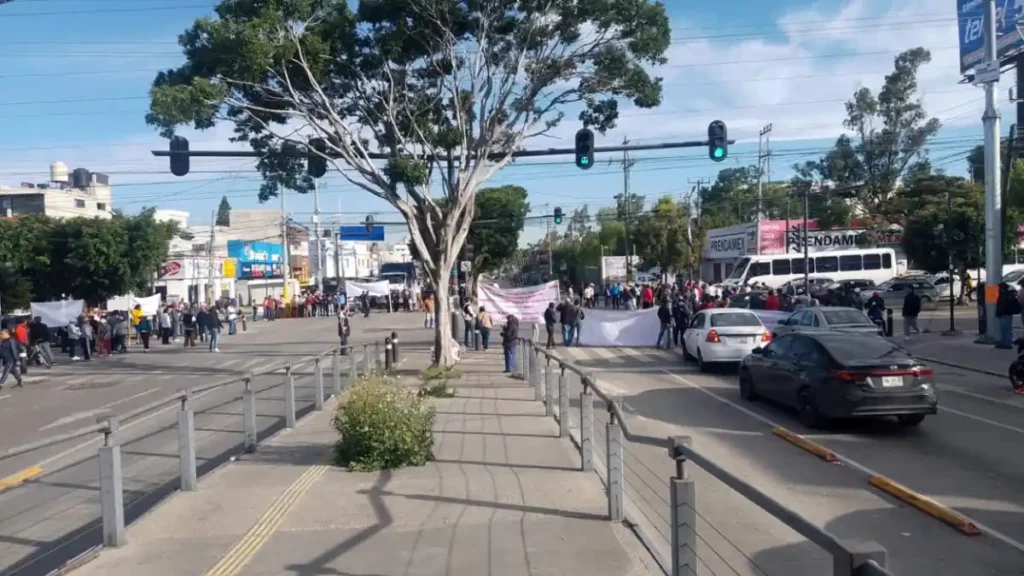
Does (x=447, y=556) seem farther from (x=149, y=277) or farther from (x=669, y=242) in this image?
(x=669, y=242)

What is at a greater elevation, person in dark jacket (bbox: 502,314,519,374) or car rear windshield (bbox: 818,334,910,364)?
car rear windshield (bbox: 818,334,910,364)

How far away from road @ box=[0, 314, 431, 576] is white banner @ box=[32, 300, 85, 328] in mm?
4020

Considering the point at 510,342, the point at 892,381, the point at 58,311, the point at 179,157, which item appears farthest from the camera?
the point at 58,311

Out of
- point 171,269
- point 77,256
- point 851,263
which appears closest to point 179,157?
point 77,256

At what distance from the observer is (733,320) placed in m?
22.8

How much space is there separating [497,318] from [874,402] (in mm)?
21447

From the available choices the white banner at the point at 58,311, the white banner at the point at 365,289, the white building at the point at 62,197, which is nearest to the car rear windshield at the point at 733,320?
the white banner at the point at 58,311

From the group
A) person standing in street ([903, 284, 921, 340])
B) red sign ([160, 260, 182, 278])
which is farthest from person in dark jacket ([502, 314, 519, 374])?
red sign ([160, 260, 182, 278])

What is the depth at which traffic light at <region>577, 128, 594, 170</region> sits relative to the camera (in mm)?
21906

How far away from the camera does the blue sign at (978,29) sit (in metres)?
29.4

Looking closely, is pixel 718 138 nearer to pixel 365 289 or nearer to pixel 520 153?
pixel 520 153

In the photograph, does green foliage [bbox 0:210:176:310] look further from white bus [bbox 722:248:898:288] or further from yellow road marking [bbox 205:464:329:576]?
yellow road marking [bbox 205:464:329:576]

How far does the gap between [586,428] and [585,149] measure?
499 inches

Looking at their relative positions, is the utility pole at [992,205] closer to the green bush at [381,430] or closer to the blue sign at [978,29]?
the blue sign at [978,29]
